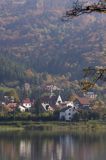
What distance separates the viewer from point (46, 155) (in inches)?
1399

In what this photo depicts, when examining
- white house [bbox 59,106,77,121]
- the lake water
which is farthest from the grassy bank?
white house [bbox 59,106,77,121]

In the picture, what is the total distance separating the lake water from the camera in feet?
114

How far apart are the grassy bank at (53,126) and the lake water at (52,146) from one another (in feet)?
14.5

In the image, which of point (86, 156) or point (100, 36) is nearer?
point (86, 156)

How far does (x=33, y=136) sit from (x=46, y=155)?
46.7ft

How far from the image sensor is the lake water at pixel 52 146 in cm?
3481

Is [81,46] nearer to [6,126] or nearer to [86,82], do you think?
[6,126]

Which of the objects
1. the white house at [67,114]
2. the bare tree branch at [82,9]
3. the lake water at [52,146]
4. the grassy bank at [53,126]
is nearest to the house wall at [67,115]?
the white house at [67,114]

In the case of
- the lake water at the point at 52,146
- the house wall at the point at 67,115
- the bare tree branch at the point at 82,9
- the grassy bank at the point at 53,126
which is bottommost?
the lake water at the point at 52,146

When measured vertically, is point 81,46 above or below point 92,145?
above

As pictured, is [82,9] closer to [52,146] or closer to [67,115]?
[52,146]

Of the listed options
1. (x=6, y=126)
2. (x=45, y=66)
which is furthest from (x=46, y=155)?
(x=45, y=66)

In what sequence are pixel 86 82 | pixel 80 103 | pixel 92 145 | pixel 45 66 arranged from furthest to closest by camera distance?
1. pixel 45 66
2. pixel 80 103
3. pixel 92 145
4. pixel 86 82

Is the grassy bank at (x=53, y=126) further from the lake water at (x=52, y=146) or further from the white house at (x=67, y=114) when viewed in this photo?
the white house at (x=67, y=114)
